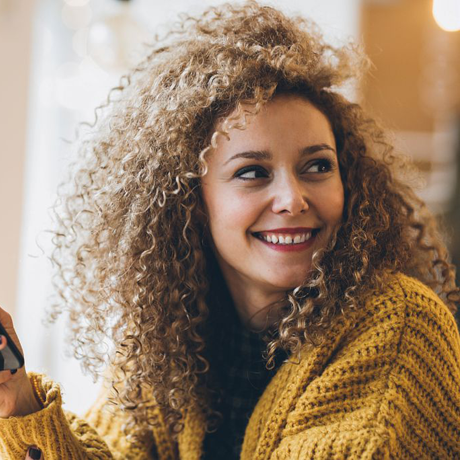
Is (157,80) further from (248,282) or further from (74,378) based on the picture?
(74,378)

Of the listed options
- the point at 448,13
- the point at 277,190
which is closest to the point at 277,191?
the point at 277,190

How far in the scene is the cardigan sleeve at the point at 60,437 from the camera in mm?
1190

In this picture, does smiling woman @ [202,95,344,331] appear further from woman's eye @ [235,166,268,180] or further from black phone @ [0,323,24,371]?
black phone @ [0,323,24,371]

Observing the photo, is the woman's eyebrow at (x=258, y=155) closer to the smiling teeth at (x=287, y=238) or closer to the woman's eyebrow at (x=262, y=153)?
the woman's eyebrow at (x=262, y=153)

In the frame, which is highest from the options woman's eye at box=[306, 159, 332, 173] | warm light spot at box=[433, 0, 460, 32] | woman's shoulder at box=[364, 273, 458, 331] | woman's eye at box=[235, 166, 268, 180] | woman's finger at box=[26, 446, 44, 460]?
warm light spot at box=[433, 0, 460, 32]

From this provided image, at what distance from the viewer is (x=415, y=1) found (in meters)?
3.72

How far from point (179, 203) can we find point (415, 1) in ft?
9.67

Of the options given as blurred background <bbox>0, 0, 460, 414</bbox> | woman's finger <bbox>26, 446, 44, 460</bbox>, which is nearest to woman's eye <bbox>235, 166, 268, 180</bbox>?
blurred background <bbox>0, 0, 460, 414</bbox>

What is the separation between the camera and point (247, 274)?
1282 millimetres

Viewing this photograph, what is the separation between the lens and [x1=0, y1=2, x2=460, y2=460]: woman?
44.4 inches

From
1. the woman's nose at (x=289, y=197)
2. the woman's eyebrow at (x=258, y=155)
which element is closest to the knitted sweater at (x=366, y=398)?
the woman's nose at (x=289, y=197)

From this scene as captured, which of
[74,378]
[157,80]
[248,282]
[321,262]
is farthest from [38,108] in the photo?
[321,262]

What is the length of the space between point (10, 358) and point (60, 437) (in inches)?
7.6

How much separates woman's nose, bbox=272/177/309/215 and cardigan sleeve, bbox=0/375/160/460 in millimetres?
534
